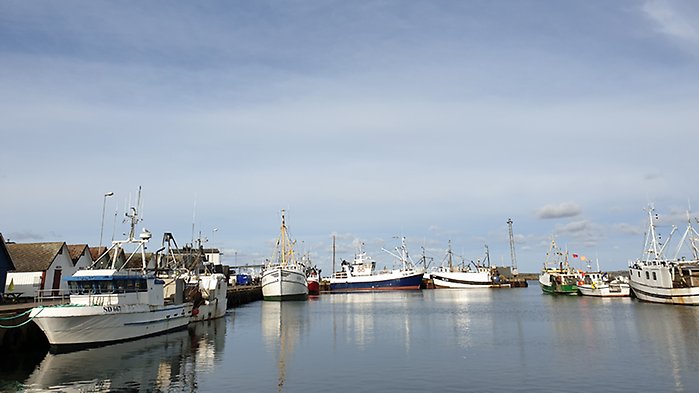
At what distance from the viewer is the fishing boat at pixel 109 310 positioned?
34.0 metres

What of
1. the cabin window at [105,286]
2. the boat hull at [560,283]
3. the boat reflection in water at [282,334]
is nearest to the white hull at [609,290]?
the boat hull at [560,283]

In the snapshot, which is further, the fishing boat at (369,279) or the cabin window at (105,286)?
the fishing boat at (369,279)

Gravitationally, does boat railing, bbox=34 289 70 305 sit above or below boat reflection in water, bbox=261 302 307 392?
above

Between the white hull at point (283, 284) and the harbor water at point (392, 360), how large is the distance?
51968mm

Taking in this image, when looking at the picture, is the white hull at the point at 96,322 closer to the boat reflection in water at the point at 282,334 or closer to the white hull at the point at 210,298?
the boat reflection in water at the point at 282,334

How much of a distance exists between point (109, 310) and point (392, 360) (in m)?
19.9

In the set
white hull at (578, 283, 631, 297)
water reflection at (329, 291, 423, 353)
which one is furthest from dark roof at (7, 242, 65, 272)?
white hull at (578, 283, 631, 297)

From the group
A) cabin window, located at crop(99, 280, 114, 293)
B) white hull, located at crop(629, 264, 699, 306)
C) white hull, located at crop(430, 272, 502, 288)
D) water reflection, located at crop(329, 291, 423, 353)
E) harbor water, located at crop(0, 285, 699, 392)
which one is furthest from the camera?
white hull, located at crop(430, 272, 502, 288)

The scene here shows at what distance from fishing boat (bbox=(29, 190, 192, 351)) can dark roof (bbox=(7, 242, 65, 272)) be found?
17.0m

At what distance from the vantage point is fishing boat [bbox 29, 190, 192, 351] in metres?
34.0

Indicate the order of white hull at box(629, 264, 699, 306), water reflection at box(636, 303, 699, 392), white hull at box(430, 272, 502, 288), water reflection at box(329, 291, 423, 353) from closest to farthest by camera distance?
water reflection at box(636, 303, 699, 392) < water reflection at box(329, 291, 423, 353) < white hull at box(629, 264, 699, 306) < white hull at box(430, 272, 502, 288)

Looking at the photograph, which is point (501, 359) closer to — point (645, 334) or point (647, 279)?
point (645, 334)

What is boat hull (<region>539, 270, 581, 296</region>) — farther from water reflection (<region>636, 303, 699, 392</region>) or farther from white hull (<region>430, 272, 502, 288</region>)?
water reflection (<region>636, 303, 699, 392</region>)

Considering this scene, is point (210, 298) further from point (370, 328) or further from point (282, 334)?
point (370, 328)
